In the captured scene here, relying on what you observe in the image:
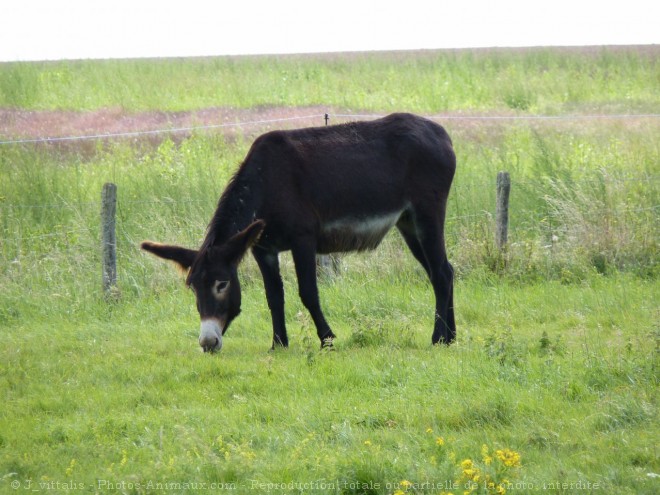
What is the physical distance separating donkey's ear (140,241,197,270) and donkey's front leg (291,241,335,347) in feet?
3.11

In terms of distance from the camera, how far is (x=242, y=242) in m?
7.55

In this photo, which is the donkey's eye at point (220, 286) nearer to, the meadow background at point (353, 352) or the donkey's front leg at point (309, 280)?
the meadow background at point (353, 352)

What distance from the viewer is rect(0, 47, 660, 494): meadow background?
16.4 feet

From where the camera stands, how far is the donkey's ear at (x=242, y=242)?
7480 millimetres

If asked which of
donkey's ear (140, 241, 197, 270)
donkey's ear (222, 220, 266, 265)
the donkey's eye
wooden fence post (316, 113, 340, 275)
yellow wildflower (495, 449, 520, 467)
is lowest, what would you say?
wooden fence post (316, 113, 340, 275)

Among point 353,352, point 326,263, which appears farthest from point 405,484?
point 326,263

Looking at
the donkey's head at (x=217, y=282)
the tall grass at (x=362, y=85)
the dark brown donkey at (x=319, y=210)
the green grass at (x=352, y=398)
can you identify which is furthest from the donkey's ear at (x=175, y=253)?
the tall grass at (x=362, y=85)

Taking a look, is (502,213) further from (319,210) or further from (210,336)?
(210,336)

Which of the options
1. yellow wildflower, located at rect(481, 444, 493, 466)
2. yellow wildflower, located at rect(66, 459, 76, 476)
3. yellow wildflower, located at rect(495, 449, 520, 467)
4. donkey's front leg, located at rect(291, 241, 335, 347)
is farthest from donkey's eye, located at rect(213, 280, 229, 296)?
yellow wildflower, located at rect(495, 449, 520, 467)

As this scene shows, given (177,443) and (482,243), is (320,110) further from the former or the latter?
(177,443)

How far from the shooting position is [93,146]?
22.0 m

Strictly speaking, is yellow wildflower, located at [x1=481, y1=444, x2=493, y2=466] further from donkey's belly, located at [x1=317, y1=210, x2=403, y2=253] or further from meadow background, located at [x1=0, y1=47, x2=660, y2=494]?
donkey's belly, located at [x1=317, y1=210, x2=403, y2=253]

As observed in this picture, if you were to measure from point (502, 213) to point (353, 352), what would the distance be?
4207 millimetres

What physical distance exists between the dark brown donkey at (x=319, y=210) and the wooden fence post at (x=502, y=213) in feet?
7.80
